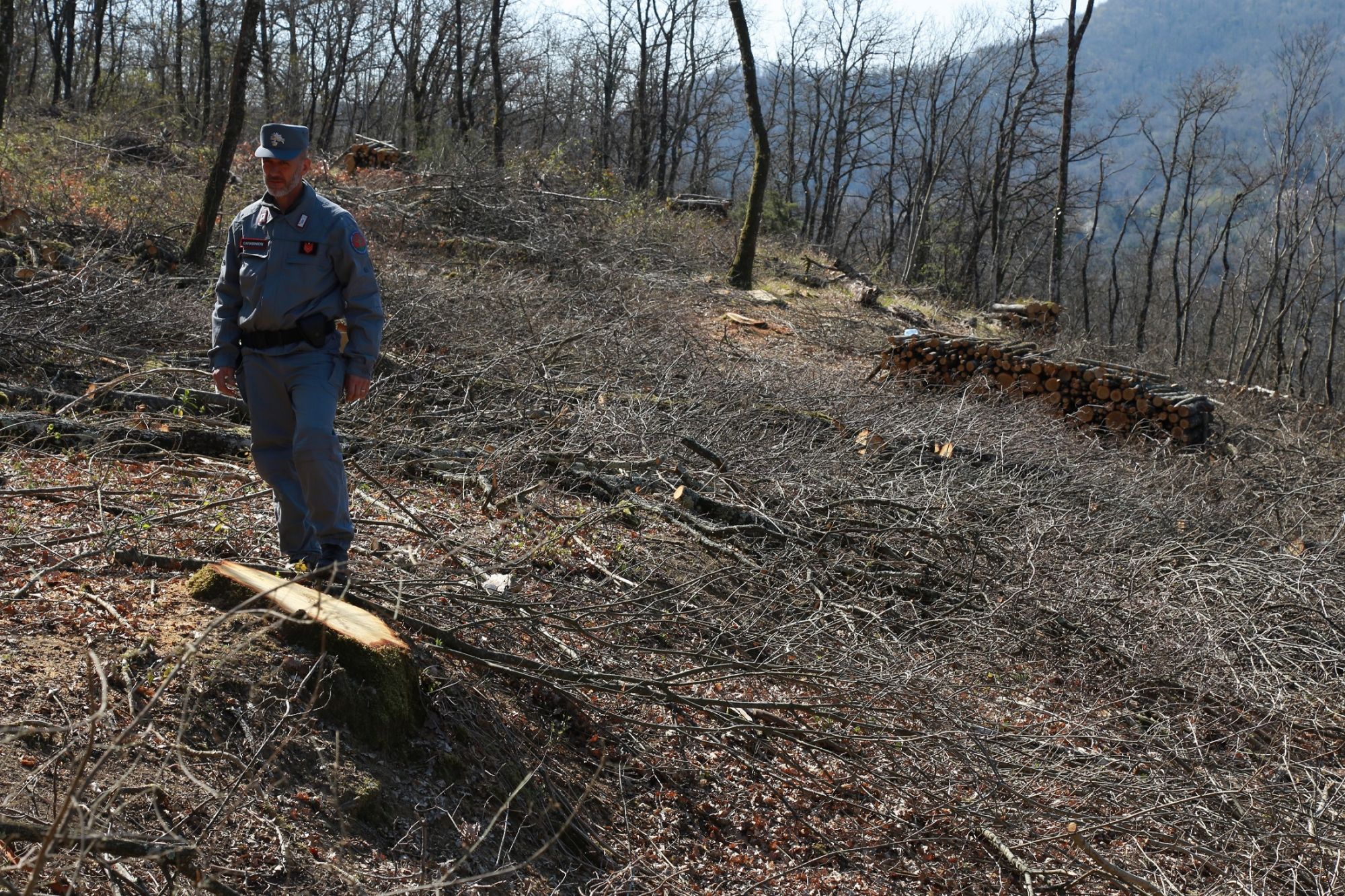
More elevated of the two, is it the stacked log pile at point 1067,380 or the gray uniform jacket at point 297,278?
the gray uniform jacket at point 297,278

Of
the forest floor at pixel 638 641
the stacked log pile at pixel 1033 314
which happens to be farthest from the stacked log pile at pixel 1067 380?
the stacked log pile at pixel 1033 314

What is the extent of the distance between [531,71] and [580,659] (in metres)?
25.8

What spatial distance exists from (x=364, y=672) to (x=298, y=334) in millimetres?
1269

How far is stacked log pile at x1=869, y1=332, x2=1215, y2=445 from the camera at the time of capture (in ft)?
32.7

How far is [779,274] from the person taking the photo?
1741cm

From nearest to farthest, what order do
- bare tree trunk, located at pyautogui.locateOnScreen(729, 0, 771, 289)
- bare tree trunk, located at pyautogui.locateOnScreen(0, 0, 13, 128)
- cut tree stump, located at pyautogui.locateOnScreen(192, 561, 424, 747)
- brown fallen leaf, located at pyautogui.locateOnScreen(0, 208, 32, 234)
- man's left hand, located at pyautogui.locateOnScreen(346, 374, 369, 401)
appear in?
cut tree stump, located at pyautogui.locateOnScreen(192, 561, 424, 747) < man's left hand, located at pyautogui.locateOnScreen(346, 374, 369, 401) < brown fallen leaf, located at pyautogui.locateOnScreen(0, 208, 32, 234) < bare tree trunk, located at pyautogui.locateOnScreen(0, 0, 13, 128) < bare tree trunk, located at pyautogui.locateOnScreen(729, 0, 771, 289)

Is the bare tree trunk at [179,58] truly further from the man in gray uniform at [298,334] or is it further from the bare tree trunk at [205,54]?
the man in gray uniform at [298,334]

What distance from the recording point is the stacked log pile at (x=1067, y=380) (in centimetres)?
998

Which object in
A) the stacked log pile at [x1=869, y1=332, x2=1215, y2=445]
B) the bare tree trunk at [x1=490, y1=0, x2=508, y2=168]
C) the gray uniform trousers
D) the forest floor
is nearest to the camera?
the forest floor

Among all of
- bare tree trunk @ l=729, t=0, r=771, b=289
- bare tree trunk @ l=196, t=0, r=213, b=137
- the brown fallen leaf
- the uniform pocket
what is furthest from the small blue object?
bare tree trunk @ l=196, t=0, r=213, b=137

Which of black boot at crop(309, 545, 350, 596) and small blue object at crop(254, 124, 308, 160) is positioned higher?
small blue object at crop(254, 124, 308, 160)

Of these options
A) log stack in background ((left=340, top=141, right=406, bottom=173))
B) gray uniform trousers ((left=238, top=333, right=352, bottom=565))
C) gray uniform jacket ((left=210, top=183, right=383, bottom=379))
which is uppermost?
log stack in background ((left=340, top=141, right=406, bottom=173))

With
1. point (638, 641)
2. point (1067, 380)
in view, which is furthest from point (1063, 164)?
point (638, 641)

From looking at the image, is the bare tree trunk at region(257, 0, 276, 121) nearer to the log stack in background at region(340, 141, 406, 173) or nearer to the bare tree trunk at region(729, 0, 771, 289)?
the log stack in background at region(340, 141, 406, 173)
